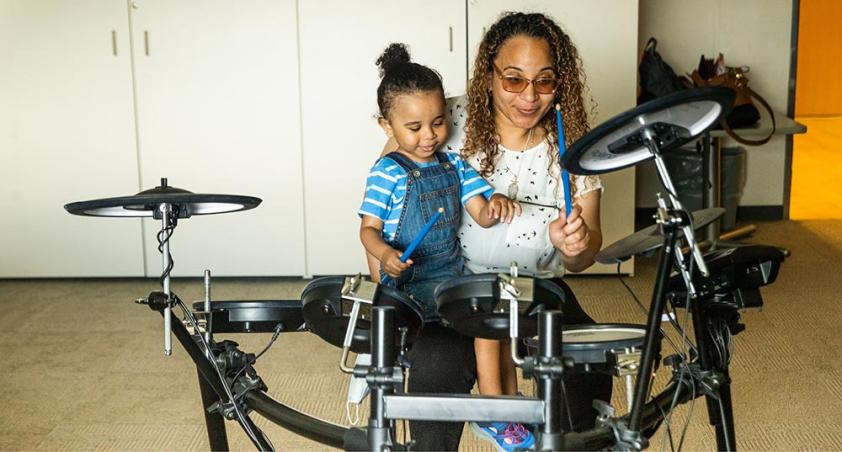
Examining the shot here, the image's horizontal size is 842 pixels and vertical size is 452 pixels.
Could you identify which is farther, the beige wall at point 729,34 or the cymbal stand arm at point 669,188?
the beige wall at point 729,34

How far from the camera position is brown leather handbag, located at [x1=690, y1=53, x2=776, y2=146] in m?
4.29

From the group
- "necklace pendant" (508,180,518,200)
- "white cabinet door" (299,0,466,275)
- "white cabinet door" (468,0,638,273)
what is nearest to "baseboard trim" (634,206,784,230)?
"white cabinet door" (468,0,638,273)

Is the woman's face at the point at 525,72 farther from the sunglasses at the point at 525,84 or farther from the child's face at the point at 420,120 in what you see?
the child's face at the point at 420,120

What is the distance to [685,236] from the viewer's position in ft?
4.82

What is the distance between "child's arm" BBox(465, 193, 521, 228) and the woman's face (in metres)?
0.19

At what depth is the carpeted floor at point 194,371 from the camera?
8.68 ft

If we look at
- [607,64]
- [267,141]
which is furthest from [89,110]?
[607,64]

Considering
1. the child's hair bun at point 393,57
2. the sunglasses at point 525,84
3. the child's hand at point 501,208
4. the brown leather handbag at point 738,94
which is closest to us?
the child's hand at point 501,208

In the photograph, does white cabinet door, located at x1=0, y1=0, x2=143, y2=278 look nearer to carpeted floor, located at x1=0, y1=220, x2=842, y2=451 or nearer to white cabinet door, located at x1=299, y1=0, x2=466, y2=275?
carpeted floor, located at x1=0, y1=220, x2=842, y2=451

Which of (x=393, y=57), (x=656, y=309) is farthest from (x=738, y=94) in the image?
(x=656, y=309)

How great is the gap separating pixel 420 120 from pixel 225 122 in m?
2.16

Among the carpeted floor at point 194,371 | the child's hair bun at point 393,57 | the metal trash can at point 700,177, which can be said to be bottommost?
the carpeted floor at point 194,371

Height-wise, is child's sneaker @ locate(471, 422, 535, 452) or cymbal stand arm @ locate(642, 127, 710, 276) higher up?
cymbal stand arm @ locate(642, 127, 710, 276)

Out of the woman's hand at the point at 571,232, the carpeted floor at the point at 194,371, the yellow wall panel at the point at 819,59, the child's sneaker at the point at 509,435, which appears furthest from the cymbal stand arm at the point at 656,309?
the yellow wall panel at the point at 819,59
